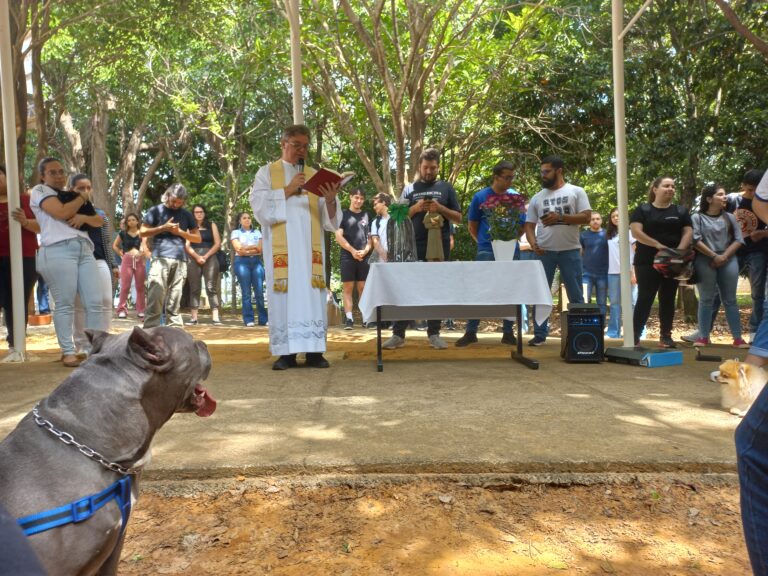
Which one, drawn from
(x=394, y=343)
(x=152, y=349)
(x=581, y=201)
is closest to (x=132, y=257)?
(x=394, y=343)

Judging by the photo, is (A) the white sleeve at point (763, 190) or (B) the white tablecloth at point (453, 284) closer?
(A) the white sleeve at point (763, 190)

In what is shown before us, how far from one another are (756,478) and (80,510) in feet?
Answer: 5.45

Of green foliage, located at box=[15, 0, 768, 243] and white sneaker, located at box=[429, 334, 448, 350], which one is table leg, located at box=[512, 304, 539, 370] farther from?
green foliage, located at box=[15, 0, 768, 243]

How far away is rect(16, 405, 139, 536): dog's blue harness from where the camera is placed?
1521 mm

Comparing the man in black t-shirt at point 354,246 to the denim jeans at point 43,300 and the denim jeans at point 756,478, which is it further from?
the denim jeans at point 756,478

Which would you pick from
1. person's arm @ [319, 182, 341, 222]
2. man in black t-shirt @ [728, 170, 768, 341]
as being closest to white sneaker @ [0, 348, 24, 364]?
person's arm @ [319, 182, 341, 222]

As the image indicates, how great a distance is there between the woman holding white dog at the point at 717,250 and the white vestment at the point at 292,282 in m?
4.42

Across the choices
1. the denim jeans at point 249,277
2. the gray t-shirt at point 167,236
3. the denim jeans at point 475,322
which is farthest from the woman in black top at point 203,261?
the denim jeans at point 475,322

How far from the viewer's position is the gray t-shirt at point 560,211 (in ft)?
23.6

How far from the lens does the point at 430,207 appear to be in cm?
672

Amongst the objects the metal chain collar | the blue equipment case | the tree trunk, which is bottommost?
the blue equipment case

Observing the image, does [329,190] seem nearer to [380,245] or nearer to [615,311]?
[380,245]

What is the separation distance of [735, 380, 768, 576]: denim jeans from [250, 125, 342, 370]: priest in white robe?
4.78 meters

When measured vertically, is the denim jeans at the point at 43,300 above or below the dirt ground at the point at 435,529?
above
